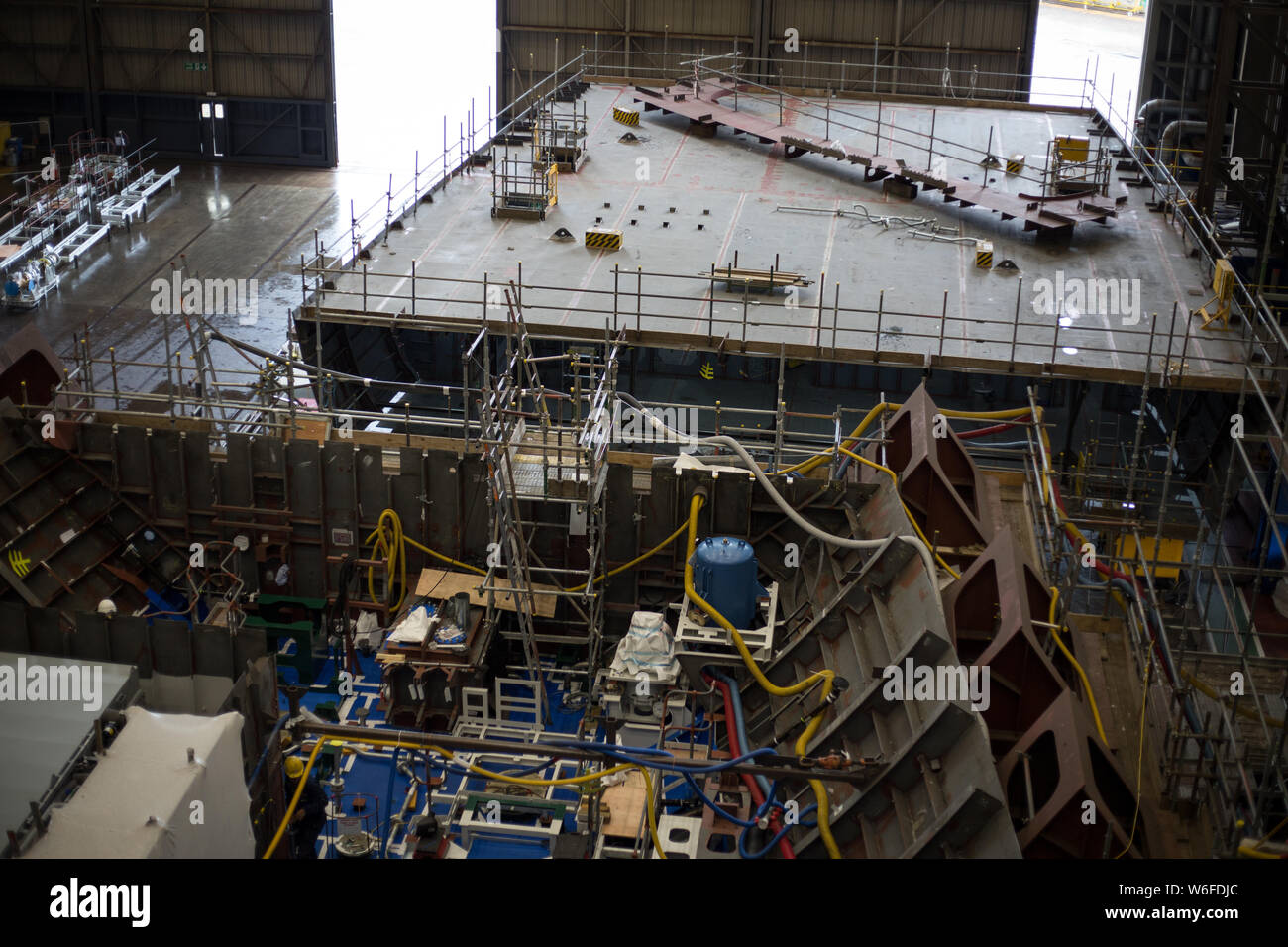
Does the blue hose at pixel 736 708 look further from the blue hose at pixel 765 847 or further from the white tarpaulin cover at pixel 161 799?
the white tarpaulin cover at pixel 161 799

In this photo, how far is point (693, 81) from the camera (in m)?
46.0

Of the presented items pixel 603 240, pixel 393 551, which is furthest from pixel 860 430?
pixel 603 240

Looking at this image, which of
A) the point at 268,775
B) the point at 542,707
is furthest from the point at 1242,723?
the point at 268,775

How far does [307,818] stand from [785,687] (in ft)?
20.1

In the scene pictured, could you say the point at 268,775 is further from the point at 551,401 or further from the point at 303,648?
the point at 551,401

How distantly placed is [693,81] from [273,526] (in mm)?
26587

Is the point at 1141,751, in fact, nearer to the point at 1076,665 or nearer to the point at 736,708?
the point at 1076,665

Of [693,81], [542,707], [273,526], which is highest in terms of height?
[693,81]

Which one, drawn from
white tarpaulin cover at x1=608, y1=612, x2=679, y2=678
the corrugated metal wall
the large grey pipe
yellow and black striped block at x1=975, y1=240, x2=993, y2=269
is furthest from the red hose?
the corrugated metal wall

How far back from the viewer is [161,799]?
543 inches

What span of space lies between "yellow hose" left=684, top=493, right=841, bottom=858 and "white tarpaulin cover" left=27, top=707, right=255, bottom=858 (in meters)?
6.00

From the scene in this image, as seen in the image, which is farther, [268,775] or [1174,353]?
[1174,353]

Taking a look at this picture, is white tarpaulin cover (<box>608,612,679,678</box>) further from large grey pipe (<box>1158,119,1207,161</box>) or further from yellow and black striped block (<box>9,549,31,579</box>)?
large grey pipe (<box>1158,119,1207,161</box>)

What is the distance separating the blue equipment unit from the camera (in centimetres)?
2045
